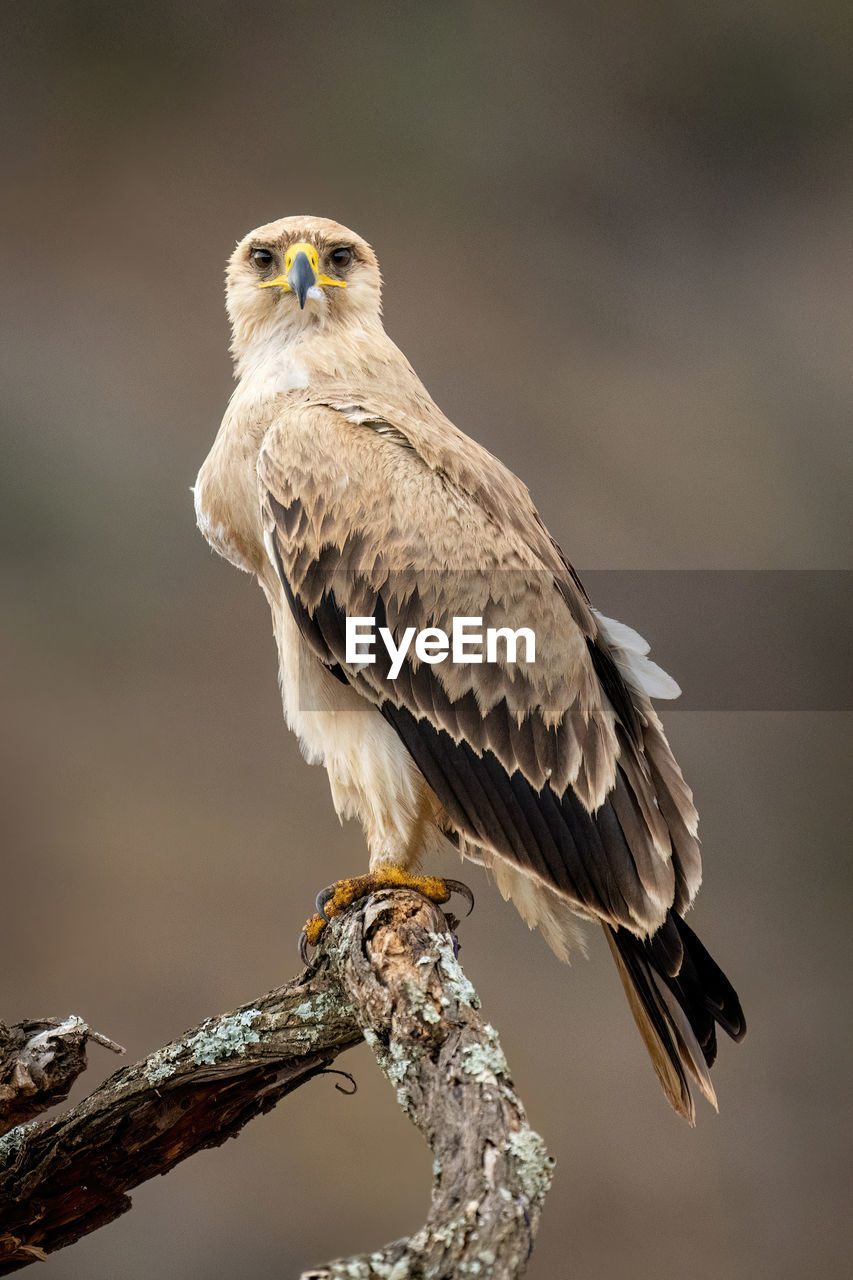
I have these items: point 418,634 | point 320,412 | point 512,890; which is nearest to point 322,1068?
point 512,890

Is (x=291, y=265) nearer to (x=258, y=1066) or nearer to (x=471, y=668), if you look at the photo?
(x=471, y=668)

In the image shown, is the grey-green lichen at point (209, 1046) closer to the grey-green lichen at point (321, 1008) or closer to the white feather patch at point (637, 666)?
the grey-green lichen at point (321, 1008)

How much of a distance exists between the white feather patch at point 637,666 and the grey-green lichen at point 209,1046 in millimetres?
799

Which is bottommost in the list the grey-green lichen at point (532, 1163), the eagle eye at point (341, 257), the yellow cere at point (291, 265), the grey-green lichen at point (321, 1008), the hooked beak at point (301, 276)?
the grey-green lichen at point (532, 1163)

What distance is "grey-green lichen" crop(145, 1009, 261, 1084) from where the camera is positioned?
178 cm

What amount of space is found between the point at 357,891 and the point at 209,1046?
312mm

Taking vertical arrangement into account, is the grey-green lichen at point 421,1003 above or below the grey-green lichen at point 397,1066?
above

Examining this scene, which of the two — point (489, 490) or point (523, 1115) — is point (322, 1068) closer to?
point (523, 1115)

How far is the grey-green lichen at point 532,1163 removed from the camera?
115 cm

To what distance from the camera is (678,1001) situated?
184cm

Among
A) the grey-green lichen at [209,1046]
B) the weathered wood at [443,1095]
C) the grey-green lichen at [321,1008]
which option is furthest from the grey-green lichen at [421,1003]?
the grey-green lichen at [209,1046]

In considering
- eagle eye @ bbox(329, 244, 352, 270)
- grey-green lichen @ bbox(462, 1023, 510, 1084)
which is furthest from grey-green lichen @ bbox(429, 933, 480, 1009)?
eagle eye @ bbox(329, 244, 352, 270)

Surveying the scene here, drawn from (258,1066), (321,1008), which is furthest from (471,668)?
(258,1066)

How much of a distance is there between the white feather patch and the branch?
51 centimetres
